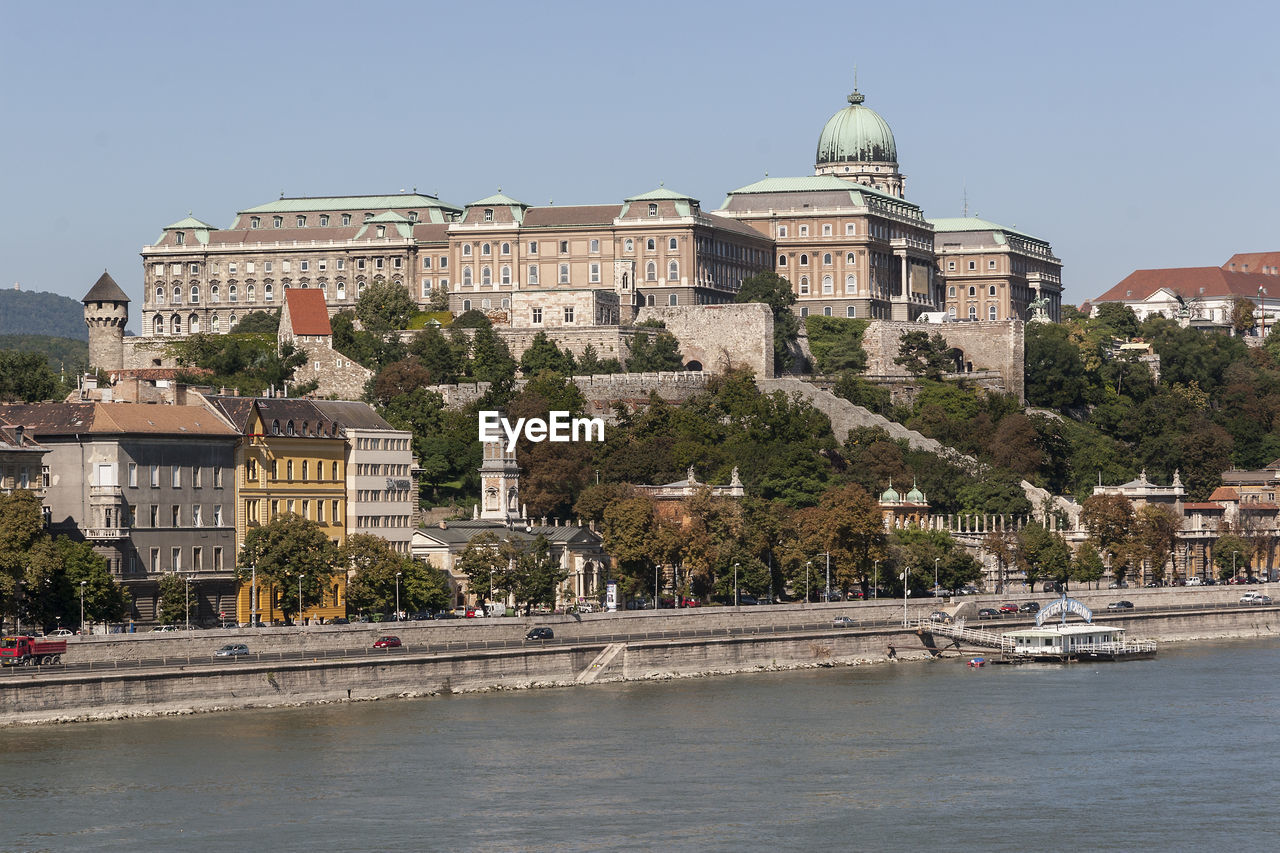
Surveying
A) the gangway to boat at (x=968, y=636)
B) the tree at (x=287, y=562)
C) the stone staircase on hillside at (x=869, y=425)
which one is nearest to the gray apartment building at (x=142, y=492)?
the tree at (x=287, y=562)

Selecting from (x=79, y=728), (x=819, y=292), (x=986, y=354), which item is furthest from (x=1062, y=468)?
(x=79, y=728)

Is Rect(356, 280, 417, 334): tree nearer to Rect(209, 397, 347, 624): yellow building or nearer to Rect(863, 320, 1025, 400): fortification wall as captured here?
Rect(863, 320, 1025, 400): fortification wall

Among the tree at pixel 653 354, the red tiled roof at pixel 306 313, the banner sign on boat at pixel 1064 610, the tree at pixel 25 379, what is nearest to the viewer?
the banner sign on boat at pixel 1064 610

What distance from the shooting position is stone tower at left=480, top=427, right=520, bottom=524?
4355 inches

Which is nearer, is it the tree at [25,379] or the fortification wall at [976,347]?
the tree at [25,379]

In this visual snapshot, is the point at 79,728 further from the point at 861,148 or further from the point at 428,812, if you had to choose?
the point at 861,148

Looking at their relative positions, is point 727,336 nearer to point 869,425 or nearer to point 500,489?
point 869,425

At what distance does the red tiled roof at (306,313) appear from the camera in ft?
447

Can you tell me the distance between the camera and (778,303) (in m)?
150

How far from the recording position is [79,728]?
70000mm

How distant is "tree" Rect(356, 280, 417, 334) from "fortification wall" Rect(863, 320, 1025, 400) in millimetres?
26356

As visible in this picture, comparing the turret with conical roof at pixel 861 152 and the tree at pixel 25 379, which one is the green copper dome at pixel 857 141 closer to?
the turret with conical roof at pixel 861 152

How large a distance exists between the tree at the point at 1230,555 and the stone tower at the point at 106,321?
59.6 meters

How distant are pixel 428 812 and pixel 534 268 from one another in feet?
306
